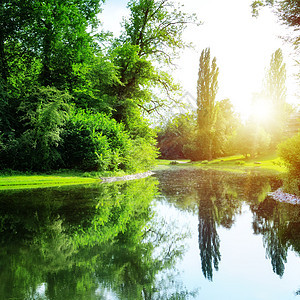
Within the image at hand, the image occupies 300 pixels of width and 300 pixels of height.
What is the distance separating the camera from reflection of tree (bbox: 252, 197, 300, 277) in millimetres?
4414

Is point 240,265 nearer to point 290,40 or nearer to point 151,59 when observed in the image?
point 290,40

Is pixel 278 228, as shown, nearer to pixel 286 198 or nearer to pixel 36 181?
pixel 286 198

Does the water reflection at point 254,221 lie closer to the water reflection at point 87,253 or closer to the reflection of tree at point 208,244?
the reflection of tree at point 208,244

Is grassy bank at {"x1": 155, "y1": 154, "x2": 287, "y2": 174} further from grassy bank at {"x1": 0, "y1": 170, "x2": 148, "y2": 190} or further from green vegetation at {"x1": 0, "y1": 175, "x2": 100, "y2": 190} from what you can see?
green vegetation at {"x1": 0, "y1": 175, "x2": 100, "y2": 190}

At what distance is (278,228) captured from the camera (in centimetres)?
596

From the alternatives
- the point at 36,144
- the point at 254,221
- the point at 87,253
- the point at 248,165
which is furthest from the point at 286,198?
the point at 248,165

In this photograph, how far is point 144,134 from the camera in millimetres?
24469

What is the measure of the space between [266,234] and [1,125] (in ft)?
53.1

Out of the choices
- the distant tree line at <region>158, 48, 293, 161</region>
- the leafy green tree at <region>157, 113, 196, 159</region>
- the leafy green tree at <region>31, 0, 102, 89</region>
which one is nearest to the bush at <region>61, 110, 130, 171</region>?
the leafy green tree at <region>31, 0, 102, 89</region>

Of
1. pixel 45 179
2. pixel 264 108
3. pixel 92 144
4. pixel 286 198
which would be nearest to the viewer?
pixel 286 198

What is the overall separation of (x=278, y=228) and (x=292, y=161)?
5716mm

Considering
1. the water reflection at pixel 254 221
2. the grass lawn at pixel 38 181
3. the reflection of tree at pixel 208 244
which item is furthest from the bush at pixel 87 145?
the reflection of tree at pixel 208 244

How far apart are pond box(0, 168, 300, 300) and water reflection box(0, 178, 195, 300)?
0.05 ft

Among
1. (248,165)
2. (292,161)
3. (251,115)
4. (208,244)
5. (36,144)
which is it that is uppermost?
(251,115)
